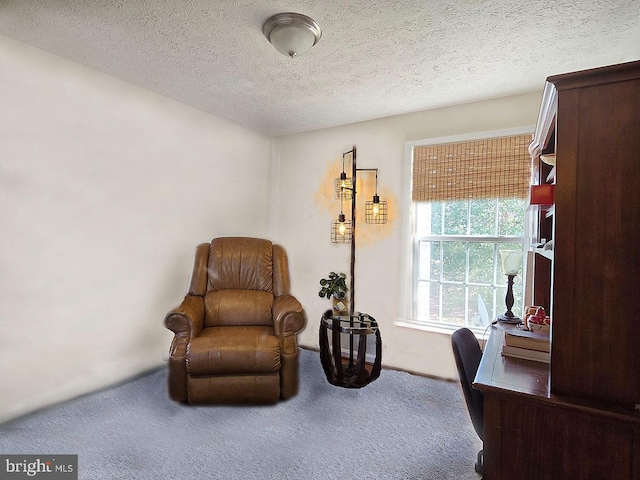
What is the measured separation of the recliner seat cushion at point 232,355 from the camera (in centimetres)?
228

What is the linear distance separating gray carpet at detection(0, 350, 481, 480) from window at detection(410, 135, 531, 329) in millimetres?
837

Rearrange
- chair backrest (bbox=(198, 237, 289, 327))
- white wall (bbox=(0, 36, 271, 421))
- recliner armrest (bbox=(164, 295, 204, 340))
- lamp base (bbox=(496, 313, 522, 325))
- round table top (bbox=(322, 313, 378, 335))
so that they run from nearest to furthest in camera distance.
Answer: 1. white wall (bbox=(0, 36, 271, 421))
2. lamp base (bbox=(496, 313, 522, 325))
3. recliner armrest (bbox=(164, 295, 204, 340))
4. round table top (bbox=(322, 313, 378, 335))
5. chair backrest (bbox=(198, 237, 289, 327))

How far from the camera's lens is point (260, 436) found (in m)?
2.02

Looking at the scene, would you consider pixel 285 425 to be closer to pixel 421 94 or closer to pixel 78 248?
pixel 78 248

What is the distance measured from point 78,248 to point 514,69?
325 centimetres

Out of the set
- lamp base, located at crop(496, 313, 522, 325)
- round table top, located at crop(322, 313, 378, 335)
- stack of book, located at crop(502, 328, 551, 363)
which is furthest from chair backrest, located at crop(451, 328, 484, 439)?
round table top, located at crop(322, 313, 378, 335)

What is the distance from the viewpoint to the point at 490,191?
2844 mm

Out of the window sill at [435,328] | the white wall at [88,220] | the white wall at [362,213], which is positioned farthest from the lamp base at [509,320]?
the white wall at [88,220]

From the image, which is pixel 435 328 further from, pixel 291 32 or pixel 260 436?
pixel 291 32

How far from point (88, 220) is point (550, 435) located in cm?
288

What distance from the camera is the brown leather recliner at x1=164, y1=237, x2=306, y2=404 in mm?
2314

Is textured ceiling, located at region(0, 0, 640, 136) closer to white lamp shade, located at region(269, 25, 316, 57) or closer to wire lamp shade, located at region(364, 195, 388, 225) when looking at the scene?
white lamp shade, located at region(269, 25, 316, 57)

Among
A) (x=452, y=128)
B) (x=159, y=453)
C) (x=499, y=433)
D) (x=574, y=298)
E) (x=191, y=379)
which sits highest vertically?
(x=452, y=128)

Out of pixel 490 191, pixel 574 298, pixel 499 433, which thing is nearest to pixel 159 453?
pixel 499 433
